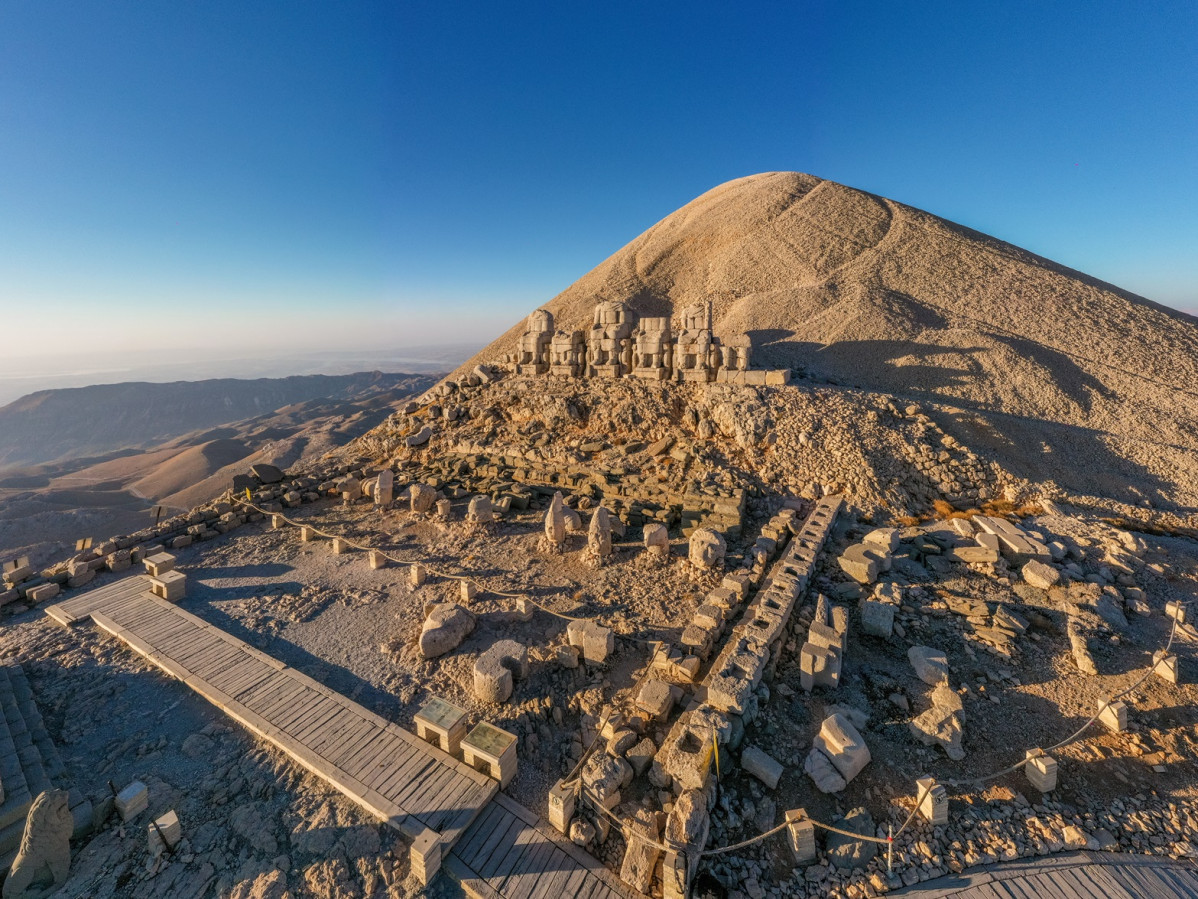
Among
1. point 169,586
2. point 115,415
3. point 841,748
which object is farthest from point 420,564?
point 115,415

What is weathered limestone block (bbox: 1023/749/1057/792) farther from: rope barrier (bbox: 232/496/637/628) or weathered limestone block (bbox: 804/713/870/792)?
rope barrier (bbox: 232/496/637/628)

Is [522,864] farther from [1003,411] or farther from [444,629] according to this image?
[1003,411]

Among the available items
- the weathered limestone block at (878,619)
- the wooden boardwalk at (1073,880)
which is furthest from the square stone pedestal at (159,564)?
the weathered limestone block at (878,619)

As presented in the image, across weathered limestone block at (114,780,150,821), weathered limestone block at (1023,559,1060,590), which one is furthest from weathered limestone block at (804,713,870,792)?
weathered limestone block at (114,780,150,821)

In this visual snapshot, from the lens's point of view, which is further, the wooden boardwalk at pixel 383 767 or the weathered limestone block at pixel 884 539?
the weathered limestone block at pixel 884 539

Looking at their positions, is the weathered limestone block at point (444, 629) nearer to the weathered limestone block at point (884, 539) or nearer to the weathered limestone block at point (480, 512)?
the weathered limestone block at point (480, 512)
